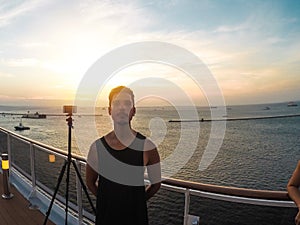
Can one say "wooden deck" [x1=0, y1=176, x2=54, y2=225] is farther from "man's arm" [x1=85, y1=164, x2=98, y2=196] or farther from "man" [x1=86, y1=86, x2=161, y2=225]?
"man" [x1=86, y1=86, x2=161, y2=225]

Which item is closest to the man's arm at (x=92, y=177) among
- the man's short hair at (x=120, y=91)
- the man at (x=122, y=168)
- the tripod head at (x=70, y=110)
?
the man at (x=122, y=168)

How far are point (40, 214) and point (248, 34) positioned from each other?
13797mm

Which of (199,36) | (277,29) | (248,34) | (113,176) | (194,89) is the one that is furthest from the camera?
(277,29)

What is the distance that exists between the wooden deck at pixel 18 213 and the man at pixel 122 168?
1.63m

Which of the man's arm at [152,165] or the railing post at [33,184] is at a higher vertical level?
the man's arm at [152,165]

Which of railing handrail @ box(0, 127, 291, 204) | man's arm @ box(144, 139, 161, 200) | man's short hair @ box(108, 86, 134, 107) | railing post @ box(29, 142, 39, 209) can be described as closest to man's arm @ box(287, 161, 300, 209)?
railing handrail @ box(0, 127, 291, 204)

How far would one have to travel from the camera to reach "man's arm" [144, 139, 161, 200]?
1.28 metres

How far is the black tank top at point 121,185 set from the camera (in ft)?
4.15

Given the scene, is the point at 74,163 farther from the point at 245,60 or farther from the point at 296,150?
the point at 296,150

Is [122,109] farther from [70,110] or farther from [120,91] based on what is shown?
[70,110]

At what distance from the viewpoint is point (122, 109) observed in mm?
1318

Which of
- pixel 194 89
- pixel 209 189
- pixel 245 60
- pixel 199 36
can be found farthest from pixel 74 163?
pixel 245 60

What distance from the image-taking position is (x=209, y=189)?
1.39 m

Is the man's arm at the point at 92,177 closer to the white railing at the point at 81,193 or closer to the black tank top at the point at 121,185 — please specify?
the black tank top at the point at 121,185
